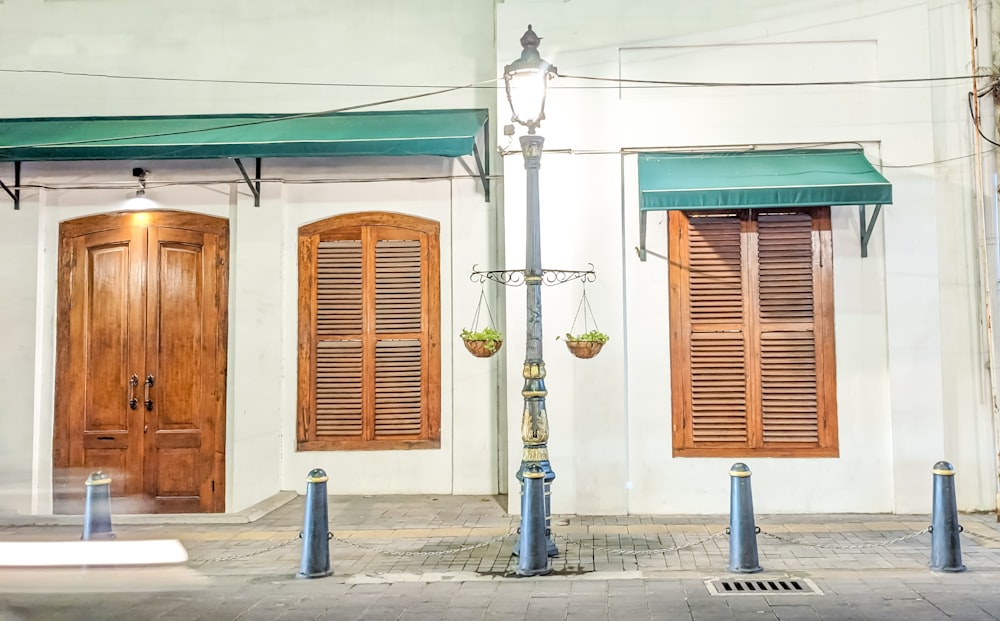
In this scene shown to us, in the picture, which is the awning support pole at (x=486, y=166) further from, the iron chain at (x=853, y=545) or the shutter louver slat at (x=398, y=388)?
the iron chain at (x=853, y=545)

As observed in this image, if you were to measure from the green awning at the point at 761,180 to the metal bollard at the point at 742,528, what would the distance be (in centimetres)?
317

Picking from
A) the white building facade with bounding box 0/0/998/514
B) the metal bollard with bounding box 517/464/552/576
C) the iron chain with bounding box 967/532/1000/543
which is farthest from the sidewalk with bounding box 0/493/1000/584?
the white building facade with bounding box 0/0/998/514

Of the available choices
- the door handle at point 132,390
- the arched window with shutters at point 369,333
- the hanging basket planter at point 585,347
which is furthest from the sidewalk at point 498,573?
the hanging basket planter at point 585,347

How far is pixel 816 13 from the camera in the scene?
9781 mm

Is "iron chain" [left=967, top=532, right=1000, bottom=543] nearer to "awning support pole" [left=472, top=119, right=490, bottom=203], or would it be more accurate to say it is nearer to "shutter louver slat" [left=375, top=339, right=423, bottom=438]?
"shutter louver slat" [left=375, top=339, right=423, bottom=438]

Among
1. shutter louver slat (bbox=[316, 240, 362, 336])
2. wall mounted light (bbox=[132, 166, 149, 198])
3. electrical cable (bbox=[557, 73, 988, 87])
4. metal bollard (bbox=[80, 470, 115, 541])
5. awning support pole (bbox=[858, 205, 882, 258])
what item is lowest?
metal bollard (bbox=[80, 470, 115, 541])

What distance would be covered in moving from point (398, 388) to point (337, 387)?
83 cm

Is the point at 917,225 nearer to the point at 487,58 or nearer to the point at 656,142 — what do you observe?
the point at 656,142

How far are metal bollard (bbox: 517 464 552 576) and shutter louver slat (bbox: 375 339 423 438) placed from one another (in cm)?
389

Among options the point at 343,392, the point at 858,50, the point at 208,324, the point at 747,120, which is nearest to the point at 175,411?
the point at 208,324

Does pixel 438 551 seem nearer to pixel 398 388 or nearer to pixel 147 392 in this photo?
pixel 398 388

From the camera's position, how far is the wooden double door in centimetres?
1076

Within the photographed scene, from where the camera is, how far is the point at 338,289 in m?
10.9

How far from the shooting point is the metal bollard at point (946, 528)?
688 centimetres
